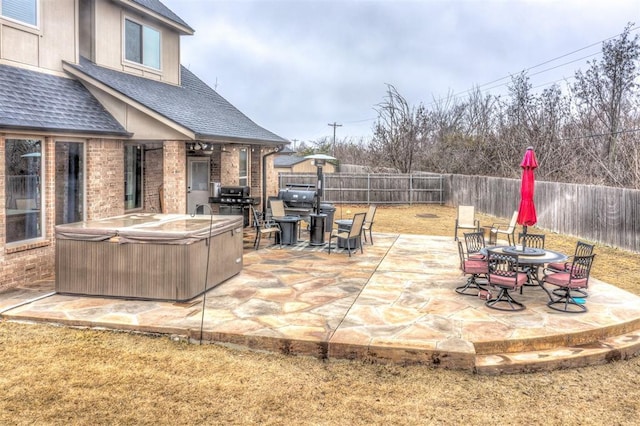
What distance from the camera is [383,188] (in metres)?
24.5

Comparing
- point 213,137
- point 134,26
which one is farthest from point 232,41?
point 213,137

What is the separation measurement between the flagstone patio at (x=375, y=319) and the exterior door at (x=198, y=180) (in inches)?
254

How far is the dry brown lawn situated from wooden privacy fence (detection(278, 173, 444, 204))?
19.1 meters

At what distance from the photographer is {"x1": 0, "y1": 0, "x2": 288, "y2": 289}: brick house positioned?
7805mm

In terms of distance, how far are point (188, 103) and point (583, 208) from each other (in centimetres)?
1171

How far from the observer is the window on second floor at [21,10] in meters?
8.16

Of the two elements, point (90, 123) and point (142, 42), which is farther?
point (142, 42)

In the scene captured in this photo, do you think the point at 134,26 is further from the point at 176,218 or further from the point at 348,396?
the point at 348,396

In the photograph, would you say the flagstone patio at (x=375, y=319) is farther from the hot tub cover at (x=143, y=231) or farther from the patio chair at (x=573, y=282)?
the hot tub cover at (x=143, y=231)

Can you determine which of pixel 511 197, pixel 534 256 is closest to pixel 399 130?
pixel 511 197

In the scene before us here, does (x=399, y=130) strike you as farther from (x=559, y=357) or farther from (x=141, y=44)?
(x=559, y=357)

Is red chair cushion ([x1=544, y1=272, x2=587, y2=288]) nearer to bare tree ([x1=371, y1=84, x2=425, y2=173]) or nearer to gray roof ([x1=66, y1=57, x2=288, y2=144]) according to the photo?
gray roof ([x1=66, y1=57, x2=288, y2=144])

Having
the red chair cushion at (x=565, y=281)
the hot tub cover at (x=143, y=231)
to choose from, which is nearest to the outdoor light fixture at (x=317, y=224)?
the hot tub cover at (x=143, y=231)

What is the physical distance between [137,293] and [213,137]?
4625 mm
